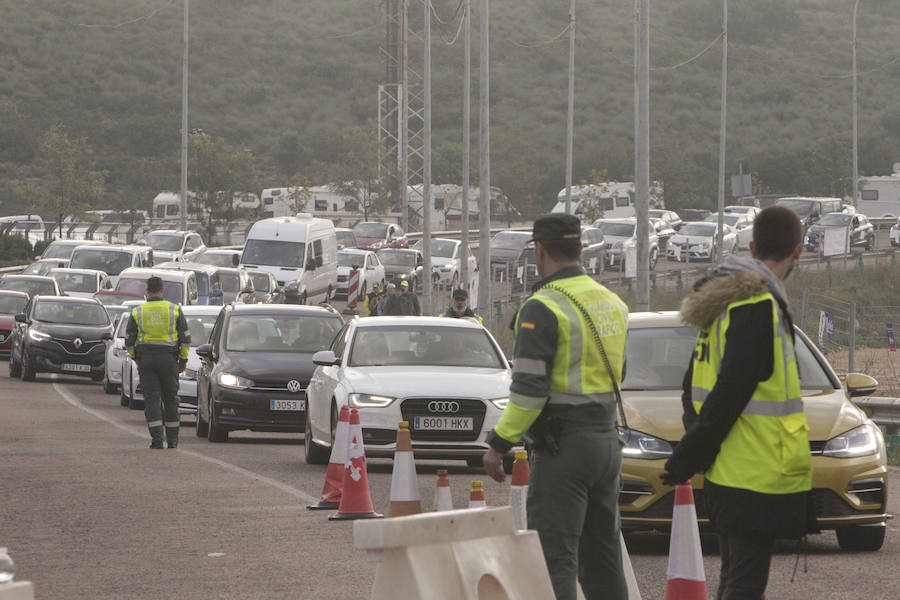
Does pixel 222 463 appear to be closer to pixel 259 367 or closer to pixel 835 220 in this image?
pixel 259 367

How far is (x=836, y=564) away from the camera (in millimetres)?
9992

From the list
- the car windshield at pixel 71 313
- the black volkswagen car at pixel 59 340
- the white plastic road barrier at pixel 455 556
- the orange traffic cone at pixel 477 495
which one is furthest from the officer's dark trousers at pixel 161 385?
the car windshield at pixel 71 313

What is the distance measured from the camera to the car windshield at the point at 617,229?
5906 centimetres

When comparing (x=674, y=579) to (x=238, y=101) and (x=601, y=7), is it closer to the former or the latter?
(x=238, y=101)

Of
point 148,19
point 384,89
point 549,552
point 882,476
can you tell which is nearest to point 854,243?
point 384,89

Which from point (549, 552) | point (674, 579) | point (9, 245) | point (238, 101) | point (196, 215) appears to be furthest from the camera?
point (238, 101)

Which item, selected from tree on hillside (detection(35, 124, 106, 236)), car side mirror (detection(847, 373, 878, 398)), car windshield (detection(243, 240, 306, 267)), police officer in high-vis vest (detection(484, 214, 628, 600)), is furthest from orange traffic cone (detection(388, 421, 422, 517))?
tree on hillside (detection(35, 124, 106, 236))

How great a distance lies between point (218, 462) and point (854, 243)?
52.0 meters

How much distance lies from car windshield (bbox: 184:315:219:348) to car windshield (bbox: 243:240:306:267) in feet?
68.8

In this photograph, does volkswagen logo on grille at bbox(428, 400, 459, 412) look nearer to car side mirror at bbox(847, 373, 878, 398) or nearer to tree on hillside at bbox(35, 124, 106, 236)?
car side mirror at bbox(847, 373, 878, 398)

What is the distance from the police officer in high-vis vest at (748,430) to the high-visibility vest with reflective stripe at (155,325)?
40.4 ft

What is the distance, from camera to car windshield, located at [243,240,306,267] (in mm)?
46438

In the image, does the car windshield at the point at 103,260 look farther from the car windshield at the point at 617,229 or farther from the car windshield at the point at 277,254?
the car windshield at the point at 617,229

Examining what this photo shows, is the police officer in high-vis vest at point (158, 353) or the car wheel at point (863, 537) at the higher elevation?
the police officer in high-vis vest at point (158, 353)
